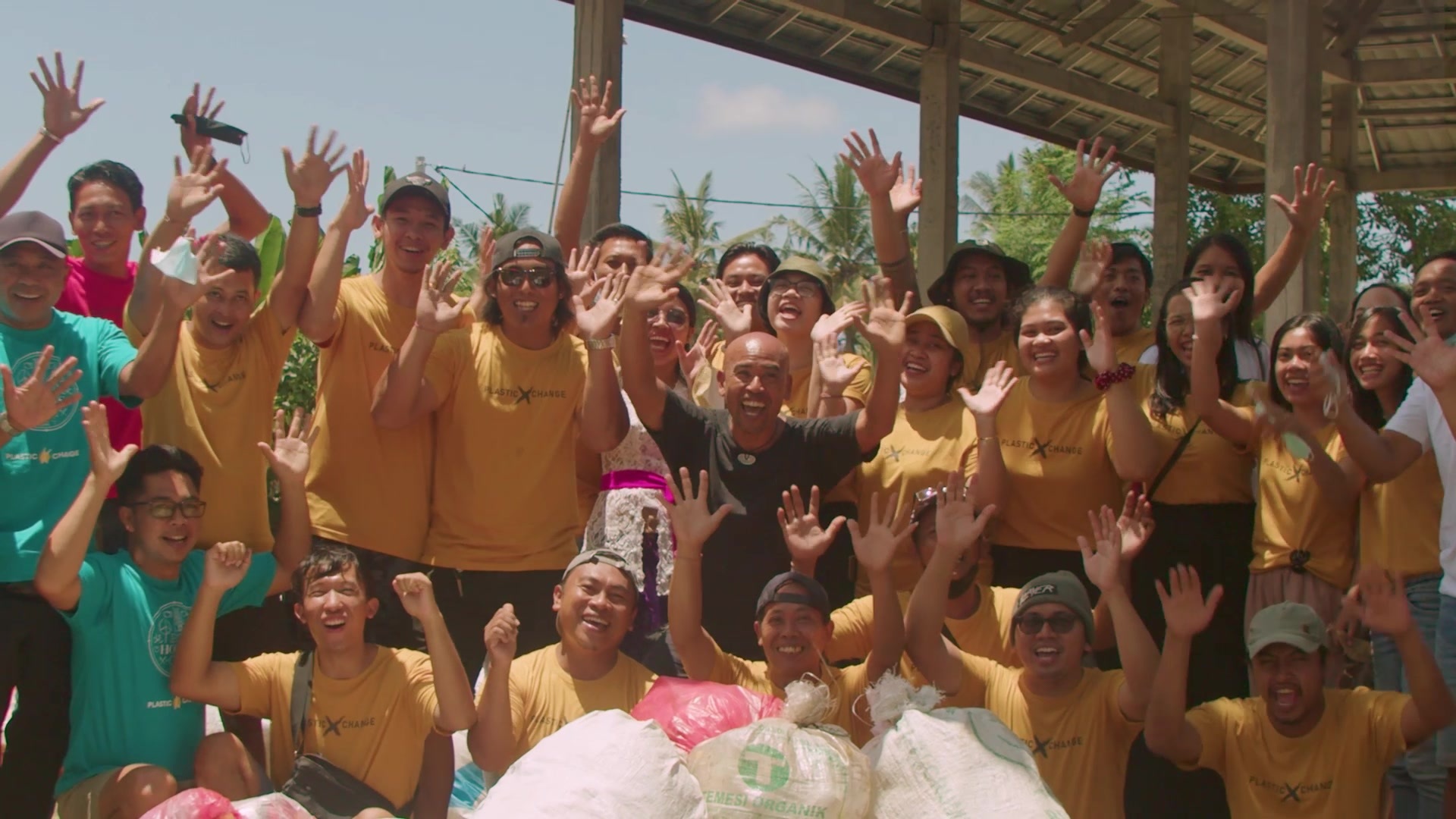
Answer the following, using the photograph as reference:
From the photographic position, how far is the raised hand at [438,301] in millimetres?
4332

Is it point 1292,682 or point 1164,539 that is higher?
point 1164,539

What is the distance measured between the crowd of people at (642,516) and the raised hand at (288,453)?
1 cm

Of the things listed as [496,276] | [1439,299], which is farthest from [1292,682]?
[496,276]

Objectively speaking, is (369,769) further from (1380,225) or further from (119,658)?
(1380,225)

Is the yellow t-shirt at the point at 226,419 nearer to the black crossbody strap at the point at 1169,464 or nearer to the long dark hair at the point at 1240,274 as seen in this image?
the black crossbody strap at the point at 1169,464

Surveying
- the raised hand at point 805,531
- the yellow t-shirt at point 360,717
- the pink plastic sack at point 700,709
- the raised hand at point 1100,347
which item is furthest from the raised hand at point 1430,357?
the yellow t-shirt at point 360,717

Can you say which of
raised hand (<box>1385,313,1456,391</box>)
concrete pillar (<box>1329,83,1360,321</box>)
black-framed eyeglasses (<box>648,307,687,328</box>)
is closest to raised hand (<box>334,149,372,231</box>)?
black-framed eyeglasses (<box>648,307,687,328</box>)

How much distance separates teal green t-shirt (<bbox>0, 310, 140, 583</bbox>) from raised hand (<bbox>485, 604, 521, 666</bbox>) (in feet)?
4.54

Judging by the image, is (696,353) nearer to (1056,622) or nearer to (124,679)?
(1056,622)

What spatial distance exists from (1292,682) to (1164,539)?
2.48 feet

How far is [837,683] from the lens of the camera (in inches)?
162

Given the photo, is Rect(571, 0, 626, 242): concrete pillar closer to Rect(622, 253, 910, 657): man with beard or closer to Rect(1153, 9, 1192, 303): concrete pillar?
Rect(622, 253, 910, 657): man with beard

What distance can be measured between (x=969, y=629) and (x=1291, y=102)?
3817mm

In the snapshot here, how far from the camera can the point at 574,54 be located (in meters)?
6.48
